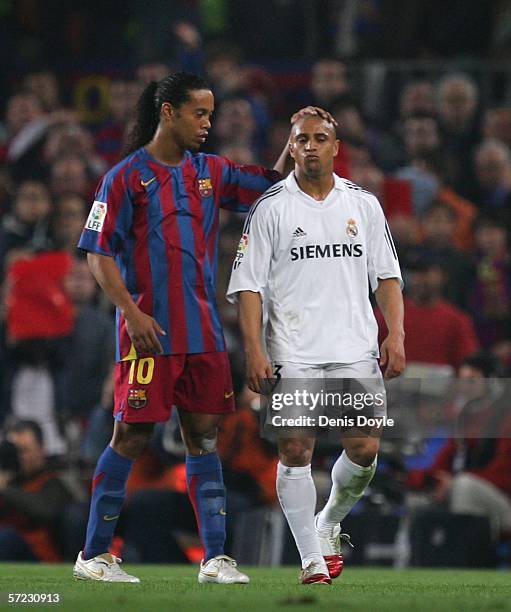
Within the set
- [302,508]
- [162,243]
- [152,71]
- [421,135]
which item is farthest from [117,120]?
[302,508]

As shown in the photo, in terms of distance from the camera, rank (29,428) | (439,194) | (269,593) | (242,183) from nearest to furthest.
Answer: (269,593) → (242,183) → (29,428) → (439,194)

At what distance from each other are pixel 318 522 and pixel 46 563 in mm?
3100

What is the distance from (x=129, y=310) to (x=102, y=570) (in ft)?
3.98

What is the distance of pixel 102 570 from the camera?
6957mm

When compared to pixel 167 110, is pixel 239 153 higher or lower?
higher

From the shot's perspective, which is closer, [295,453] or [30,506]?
[295,453]

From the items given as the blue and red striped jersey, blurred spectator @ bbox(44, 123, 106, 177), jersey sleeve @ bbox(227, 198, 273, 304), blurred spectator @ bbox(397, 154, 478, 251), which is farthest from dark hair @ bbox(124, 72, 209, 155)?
blurred spectator @ bbox(44, 123, 106, 177)

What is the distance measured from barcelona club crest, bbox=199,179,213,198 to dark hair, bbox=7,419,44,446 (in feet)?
12.7

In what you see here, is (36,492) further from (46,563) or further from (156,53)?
(156,53)

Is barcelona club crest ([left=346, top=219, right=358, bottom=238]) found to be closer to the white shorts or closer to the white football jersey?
the white football jersey

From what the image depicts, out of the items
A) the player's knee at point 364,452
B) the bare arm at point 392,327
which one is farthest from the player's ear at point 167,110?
the player's knee at point 364,452

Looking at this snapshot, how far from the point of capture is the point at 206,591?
629 cm

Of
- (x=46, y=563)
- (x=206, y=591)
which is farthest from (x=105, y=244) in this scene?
(x=46, y=563)

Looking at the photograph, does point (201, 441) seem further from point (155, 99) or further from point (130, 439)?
point (155, 99)
